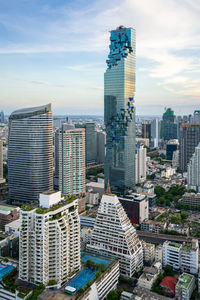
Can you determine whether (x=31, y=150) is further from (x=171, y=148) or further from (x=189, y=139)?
(x=171, y=148)

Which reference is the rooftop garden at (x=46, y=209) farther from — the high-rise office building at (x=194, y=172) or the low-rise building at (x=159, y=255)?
the high-rise office building at (x=194, y=172)

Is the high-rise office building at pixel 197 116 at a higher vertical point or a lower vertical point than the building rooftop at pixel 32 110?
higher

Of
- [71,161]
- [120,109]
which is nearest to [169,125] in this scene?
[120,109]

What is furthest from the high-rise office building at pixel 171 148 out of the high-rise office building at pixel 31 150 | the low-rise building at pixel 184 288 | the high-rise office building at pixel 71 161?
the low-rise building at pixel 184 288

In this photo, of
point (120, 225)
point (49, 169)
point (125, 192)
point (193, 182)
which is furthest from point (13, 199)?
point (193, 182)

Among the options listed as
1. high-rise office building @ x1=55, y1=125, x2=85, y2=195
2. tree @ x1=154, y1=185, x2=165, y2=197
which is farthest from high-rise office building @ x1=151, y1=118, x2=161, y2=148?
high-rise office building @ x1=55, y1=125, x2=85, y2=195

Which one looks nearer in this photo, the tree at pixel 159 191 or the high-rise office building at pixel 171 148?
the tree at pixel 159 191
